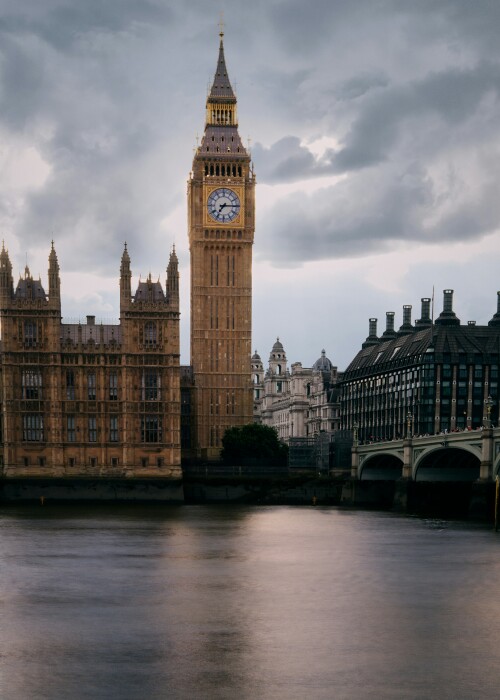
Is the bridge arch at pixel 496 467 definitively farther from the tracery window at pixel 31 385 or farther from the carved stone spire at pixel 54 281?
the carved stone spire at pixel 54 281

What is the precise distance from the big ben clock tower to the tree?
954 cm

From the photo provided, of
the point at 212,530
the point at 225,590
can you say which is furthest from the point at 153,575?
the point at 212,530

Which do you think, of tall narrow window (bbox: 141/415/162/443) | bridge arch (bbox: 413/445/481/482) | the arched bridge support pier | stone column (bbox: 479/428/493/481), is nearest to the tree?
the arched bridge support pier

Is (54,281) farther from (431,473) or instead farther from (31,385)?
(431,473)

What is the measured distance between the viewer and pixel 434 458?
139 m

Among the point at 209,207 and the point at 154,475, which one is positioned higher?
the point at 209,207

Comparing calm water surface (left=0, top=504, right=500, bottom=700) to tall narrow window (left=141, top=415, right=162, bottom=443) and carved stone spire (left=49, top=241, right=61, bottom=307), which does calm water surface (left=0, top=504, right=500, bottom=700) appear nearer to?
tall narrow window (left=141, top=415, right=162, bottom=443)

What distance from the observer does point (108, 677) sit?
40.9 metres

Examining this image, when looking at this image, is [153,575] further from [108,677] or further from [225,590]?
[108,677]

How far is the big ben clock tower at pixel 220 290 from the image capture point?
180m

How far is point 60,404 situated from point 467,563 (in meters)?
86.9

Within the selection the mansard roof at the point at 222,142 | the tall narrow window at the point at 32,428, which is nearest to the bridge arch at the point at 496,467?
the tall narrow window at the point at 32,428

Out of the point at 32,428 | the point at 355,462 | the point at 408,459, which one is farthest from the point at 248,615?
the point at 355,462

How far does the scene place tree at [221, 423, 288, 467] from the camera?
16625 centimetres
